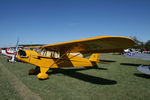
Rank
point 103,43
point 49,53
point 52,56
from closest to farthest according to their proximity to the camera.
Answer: point 103,43, point 52,56, point 49,53

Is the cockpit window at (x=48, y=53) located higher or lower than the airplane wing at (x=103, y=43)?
lower

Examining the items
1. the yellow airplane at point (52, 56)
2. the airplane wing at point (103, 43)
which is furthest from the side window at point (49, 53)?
the airplane wing at point (103, 43)

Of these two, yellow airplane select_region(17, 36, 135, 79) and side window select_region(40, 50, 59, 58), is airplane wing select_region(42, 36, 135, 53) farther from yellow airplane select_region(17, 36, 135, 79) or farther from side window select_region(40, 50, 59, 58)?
side window select_region(40, 50, 59, 58)

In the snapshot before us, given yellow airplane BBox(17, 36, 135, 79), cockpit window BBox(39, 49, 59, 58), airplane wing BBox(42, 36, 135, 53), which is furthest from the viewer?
cockpit window BBox(39, 49, 59, 58)

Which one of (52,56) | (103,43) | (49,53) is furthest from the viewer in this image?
(49,53)

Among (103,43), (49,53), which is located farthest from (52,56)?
(103,43)

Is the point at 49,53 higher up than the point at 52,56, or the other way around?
the point at 49,53

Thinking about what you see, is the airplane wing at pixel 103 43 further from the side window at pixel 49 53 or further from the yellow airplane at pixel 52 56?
the side window at pixel 49 53

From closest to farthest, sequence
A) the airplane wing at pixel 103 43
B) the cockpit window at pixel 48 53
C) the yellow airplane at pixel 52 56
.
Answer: the airplane wing at pixel 103 43
the yellow airplane at pixel 52 56
the cockpit window at pixel 48 53

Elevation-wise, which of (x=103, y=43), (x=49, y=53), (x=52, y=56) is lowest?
(x=52, y=56)

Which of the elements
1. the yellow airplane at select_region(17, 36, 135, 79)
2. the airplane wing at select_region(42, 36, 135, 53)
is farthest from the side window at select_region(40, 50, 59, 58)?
the airplane wing at select_region(42, 36, 135, 53)

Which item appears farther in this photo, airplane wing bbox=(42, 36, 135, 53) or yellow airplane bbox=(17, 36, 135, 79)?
yellow airplane bbox=(17, 36, 135, 79)

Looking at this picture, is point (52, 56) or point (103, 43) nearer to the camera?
point (103, 43)

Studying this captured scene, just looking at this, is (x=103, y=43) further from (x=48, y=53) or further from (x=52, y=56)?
(x=48, y=53)
